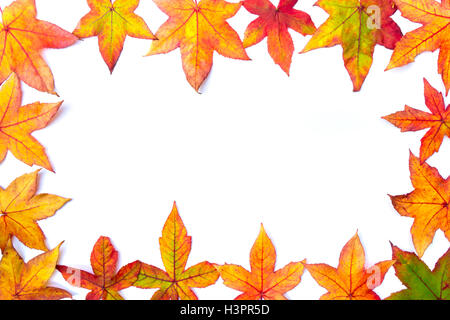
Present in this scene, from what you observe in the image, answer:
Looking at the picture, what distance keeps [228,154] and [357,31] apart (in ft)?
1.13

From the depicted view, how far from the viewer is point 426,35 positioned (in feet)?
2.55

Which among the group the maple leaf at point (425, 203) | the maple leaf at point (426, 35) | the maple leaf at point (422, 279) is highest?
the maple leaf at point (426, 35)

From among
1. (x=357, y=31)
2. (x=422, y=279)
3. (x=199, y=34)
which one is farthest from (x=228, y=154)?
(x=422, y=279)

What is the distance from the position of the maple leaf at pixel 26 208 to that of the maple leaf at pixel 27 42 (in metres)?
0.19

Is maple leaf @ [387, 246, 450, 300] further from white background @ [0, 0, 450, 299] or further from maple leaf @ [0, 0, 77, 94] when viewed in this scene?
maple leaf @ [0, 0, 77, 94]

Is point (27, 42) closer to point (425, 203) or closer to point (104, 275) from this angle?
point (104, 275)

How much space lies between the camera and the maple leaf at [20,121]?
80 centimetres

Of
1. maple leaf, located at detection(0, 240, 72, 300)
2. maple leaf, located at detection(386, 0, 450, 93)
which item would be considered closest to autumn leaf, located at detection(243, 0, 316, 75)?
maple leaf, located at detection(386, 0, 450, 93)

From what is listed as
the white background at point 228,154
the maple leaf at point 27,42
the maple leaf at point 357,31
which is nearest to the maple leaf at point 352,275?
the white background at point 228,154

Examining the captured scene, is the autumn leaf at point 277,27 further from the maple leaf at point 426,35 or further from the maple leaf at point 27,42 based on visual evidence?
the maple leaf at point 27,42

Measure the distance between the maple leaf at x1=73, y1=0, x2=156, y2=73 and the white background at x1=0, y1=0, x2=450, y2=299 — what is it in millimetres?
18

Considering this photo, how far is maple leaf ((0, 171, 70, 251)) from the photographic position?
808 millimetres

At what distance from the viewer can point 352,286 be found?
0.79 meters
